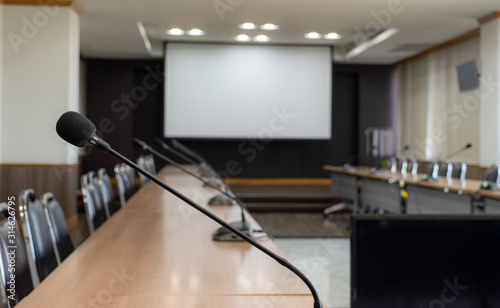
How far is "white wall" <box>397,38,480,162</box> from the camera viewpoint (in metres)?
8.00

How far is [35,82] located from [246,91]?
4.33m

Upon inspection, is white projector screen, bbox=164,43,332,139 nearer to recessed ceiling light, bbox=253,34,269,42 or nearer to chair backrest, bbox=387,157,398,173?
recessed ceiling light, bbox=253,34,269,42

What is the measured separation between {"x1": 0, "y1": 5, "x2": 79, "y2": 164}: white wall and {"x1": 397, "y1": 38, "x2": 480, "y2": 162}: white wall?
5.95 meters

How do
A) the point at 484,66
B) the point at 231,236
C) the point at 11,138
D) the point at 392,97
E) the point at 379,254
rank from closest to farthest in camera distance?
the point at 379,254 → the point at 231,236 → the point at 11,138 → the point at 484,66 → the point at 392,97

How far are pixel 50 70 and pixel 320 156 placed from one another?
19.9 ft

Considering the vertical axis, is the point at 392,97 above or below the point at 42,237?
above

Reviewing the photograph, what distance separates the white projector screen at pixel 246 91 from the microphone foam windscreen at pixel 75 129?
331 inches

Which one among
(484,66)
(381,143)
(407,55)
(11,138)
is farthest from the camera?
(407,55)

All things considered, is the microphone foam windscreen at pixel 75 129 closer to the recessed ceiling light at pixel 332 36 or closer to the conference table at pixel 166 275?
the conference table at pixel 166 275

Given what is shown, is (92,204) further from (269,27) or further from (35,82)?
(269,27)

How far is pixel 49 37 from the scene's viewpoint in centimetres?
598

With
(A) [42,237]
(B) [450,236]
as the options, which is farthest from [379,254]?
(A) [42,237]

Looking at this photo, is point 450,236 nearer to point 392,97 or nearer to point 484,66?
point 484,66

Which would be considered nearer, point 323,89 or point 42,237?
point 42,237
